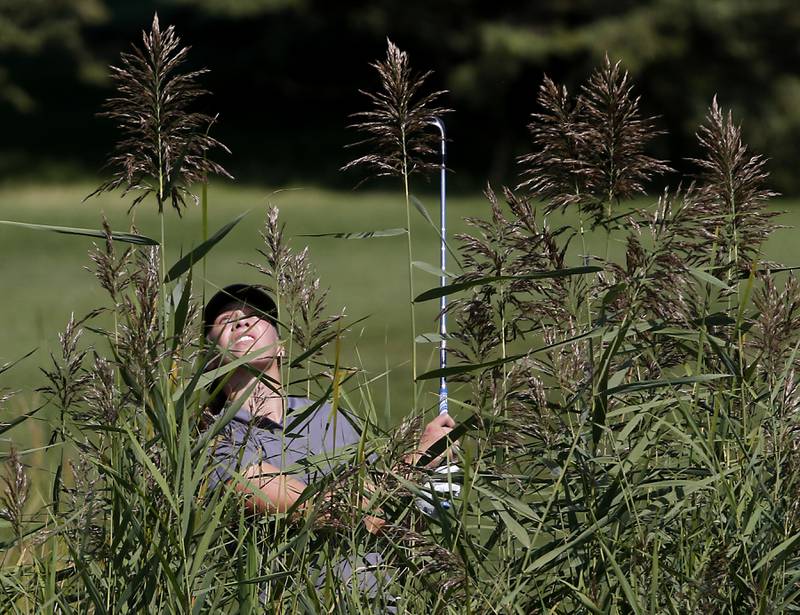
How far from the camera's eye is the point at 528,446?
2922 millimetres

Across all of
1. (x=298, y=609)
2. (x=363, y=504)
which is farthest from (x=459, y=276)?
(x=298, y=609)

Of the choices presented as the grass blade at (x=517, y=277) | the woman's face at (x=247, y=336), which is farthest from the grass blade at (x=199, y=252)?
the grass blade at (x=517, y=277)

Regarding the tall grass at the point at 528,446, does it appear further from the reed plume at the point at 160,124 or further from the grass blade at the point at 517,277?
the reed plume at the point at 160,124

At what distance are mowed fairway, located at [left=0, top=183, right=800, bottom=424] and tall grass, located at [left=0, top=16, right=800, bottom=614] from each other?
0.50 m

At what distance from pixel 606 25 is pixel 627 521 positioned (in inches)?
1246

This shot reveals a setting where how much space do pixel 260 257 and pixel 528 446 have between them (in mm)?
16082

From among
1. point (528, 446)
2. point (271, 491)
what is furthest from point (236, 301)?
point (528, 446)

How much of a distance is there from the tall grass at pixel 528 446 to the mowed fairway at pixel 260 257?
50cm

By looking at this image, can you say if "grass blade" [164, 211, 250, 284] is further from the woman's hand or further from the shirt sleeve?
the woman's hand

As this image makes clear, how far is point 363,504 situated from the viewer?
2.88 m

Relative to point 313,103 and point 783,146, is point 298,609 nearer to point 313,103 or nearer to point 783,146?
point 783,146

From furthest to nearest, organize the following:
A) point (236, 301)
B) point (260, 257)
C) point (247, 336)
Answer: point (260, 257), point (236, 301), point (247, 336)

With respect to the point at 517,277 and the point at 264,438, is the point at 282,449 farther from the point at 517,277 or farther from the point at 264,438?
the point at 517,277

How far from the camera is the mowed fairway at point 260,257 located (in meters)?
12.9
